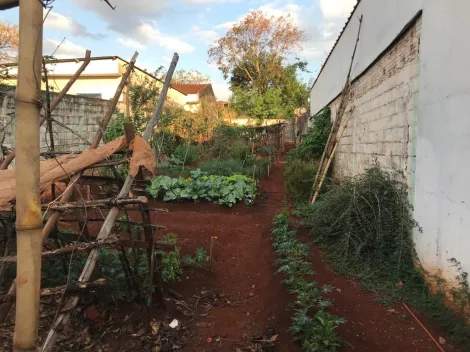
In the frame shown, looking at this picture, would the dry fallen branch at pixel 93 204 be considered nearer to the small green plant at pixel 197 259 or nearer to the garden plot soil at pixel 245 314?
the garden plot soil at pixel 245 314

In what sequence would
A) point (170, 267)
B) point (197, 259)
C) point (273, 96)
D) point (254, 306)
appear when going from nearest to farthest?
1. point (254, 306)
2. point (170, 267)
3. point (197, 259)
4. point (273, 96)

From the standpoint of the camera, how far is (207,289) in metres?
4.63

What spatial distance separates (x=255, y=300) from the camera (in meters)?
4.36

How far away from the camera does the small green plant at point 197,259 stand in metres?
4.93

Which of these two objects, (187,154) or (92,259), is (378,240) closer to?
(92,259)

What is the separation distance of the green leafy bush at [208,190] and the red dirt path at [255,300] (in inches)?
52.9

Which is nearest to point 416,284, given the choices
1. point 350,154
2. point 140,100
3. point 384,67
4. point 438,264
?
point 438,264

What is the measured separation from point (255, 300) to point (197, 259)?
1.17m

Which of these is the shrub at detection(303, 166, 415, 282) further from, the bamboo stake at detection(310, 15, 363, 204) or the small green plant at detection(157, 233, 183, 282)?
the bamboo stake at detection(310, 15, 363, 204)

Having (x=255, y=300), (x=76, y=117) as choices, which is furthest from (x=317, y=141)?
(x=255, y=300)

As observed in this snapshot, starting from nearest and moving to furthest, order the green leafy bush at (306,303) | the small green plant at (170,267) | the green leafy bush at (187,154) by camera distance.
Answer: the green leafy bush at (306,303) → the small green plant at (170,267) → the green leafy bush at (187,154)

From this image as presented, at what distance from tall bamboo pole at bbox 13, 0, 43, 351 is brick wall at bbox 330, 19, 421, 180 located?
4.24m

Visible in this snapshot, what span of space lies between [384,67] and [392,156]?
162 cm

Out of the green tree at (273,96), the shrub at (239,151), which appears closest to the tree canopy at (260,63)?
the green tree at (273,96)
